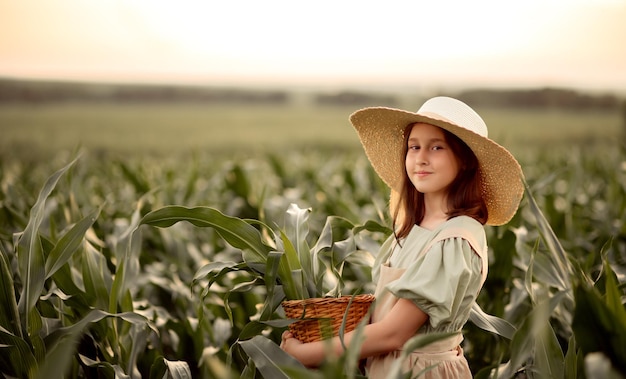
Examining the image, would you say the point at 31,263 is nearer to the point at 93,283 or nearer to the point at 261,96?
the point at 93,283

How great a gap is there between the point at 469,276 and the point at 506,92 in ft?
83.9

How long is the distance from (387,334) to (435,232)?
23 cm

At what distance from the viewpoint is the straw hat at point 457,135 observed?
1333mm

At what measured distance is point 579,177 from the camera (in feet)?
10.4

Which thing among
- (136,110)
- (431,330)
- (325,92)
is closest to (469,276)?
(431,330)

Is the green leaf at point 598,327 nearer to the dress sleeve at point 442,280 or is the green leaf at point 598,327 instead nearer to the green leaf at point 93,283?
the dress sleeve at point 442,280

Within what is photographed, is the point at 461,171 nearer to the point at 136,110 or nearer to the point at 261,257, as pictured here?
the point at 261,257

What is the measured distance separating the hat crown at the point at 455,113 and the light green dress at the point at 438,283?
0.20 metres

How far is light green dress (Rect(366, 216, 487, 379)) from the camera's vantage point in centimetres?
123

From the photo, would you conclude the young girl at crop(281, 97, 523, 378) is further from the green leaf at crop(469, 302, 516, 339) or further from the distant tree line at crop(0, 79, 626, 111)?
the distant tree line at crop(0, 79, 626, 111)

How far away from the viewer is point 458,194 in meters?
1.39

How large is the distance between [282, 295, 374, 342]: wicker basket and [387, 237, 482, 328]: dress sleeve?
98mm

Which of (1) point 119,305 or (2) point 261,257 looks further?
(1) point 119,305

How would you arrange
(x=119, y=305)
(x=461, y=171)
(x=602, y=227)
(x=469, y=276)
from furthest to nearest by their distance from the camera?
(x=602, y=227) < (x=119, y=305) < (x=461, y=171) < (x=469, y=276)
